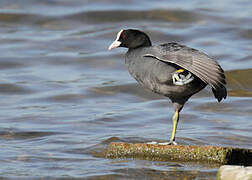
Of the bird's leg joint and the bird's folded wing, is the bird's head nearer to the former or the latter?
the bird's folded wing

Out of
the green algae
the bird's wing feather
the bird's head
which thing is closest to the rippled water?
the green algae

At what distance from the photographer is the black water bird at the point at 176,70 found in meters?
5.96

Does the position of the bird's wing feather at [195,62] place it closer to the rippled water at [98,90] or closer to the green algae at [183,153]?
the green algae at [183,153]

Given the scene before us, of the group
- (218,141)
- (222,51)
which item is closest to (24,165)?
(218,141)

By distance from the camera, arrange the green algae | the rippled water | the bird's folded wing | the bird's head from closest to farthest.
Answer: the bird's folded wing, the green algae, the rippled water, the bird's head

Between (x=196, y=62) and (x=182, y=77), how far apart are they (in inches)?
9.6

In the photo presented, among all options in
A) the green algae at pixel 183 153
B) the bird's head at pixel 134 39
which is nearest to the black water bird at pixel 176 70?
the bird's head at pixel 134 39

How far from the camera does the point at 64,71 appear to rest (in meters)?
11.3

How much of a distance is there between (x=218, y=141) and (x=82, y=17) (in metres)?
8.00

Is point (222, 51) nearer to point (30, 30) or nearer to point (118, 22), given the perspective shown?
point (118, 22)

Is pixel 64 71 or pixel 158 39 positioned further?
pixel 158 39

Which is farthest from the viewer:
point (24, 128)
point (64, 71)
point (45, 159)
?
point (64, 71)

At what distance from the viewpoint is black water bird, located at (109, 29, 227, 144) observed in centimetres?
596

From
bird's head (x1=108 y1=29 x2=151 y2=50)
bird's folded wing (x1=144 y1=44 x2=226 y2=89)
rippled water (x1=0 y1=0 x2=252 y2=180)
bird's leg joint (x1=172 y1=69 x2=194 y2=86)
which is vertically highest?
bird's head (x1=108 y1=29 x2=151 y2=50)
